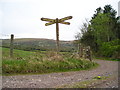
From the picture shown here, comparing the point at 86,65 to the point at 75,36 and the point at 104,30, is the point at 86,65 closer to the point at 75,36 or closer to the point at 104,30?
the point at 104,30

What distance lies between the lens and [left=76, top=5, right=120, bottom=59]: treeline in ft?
83.1

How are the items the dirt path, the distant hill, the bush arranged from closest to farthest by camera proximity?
1. the dirt path
2. the distant hill
3. the bush

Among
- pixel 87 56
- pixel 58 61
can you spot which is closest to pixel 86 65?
pixel 58 61

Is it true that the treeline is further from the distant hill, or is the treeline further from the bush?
the distant hill

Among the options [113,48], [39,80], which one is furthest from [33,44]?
[113,48]

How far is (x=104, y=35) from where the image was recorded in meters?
30.0

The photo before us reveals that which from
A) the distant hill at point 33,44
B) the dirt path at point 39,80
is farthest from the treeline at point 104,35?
the dirt path at point 39,80

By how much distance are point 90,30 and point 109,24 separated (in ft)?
17.1

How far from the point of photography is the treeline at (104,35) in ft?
83.1

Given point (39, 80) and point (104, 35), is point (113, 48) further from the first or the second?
point (39, 80)

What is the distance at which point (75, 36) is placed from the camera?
3428 centimetres

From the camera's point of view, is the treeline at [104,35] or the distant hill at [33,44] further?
the treeline at [104,35]

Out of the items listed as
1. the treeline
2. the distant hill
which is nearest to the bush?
the treeline

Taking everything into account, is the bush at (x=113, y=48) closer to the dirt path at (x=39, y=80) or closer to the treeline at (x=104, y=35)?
the treeline at (x=104, y=35)
